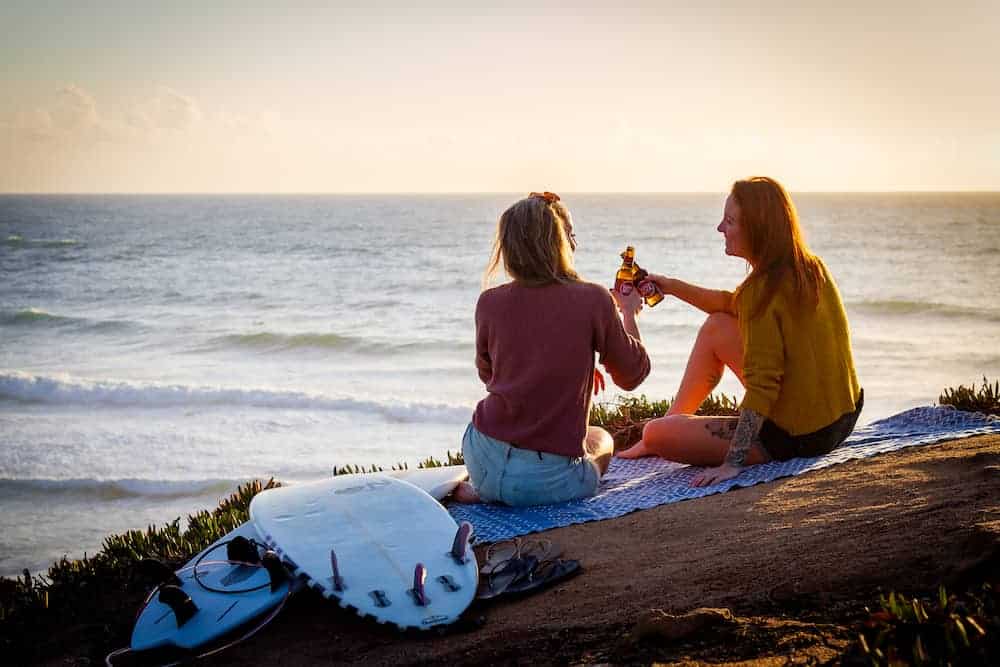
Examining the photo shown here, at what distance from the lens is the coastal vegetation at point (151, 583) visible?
101 inches

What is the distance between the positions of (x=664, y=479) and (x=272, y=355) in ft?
46.9

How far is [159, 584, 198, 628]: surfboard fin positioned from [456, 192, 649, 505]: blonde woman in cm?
183

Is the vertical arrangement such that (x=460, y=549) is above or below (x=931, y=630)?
below

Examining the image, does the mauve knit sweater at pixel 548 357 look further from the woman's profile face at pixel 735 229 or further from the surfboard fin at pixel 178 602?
the surfboard fin at pixel 178 602

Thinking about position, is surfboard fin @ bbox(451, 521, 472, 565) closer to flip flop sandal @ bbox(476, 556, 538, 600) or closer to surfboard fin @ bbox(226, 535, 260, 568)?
flip flop sandal @ bbox(476, 556, 538, 600)

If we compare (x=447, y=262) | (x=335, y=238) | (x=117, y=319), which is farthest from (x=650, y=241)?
(x=117, y=319)

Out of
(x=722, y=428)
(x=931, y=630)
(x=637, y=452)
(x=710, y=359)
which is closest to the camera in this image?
(x=931, y=630)

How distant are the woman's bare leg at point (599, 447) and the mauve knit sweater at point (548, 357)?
0.47 m

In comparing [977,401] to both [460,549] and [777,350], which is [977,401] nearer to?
[777,350]

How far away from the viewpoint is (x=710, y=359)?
584 cm

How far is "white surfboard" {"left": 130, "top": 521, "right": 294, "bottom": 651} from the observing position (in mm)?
3738

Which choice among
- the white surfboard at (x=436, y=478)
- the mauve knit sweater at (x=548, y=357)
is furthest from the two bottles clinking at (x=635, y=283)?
the white surfboard at (x=436, y=478)

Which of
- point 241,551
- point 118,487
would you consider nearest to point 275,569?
point 241,551

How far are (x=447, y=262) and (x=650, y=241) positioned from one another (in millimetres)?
14996
